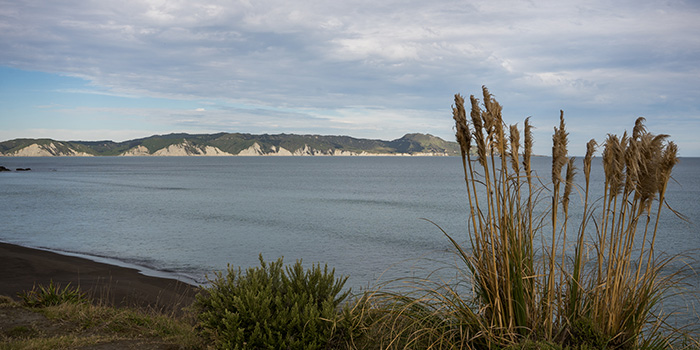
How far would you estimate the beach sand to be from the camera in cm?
1367

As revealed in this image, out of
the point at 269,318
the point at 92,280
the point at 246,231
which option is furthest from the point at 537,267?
the point at 246,231

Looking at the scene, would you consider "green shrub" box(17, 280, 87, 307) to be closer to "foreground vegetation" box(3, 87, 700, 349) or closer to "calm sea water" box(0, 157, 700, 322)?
"foreground vegetation" box(3, 87, 700, 349)

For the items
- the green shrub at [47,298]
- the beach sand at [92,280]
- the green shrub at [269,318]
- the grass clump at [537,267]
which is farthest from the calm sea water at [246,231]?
the grass clump at [537,267]

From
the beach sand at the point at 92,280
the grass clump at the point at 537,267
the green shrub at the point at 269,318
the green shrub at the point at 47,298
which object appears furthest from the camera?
the beach sand at the point at 92,280

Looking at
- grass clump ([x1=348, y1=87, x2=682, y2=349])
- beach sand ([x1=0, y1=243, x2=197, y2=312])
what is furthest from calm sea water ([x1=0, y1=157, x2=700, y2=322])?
grass clump ([x1=348, y1=87, x2=682, y2=349])

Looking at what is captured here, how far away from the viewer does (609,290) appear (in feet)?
14.5

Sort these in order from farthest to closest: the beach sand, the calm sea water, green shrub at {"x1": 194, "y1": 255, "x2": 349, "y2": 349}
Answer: the calm sea water
the beach sand
green shrub at {"x1": 194, "y1": 255, "x2": 349, "y2": 349}

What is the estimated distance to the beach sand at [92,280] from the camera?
13674 mm

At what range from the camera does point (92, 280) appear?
53.9ft

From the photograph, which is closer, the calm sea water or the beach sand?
the beach sand

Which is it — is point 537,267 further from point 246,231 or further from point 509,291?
point 246,231

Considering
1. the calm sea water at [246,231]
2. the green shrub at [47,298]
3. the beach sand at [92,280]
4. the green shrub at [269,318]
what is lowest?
the calm sea water at [246,231]

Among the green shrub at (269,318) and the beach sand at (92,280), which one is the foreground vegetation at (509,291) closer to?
the green shrub at (269,318)

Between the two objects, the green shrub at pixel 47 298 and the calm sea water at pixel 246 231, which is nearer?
the green shrub at pixel 47 298
